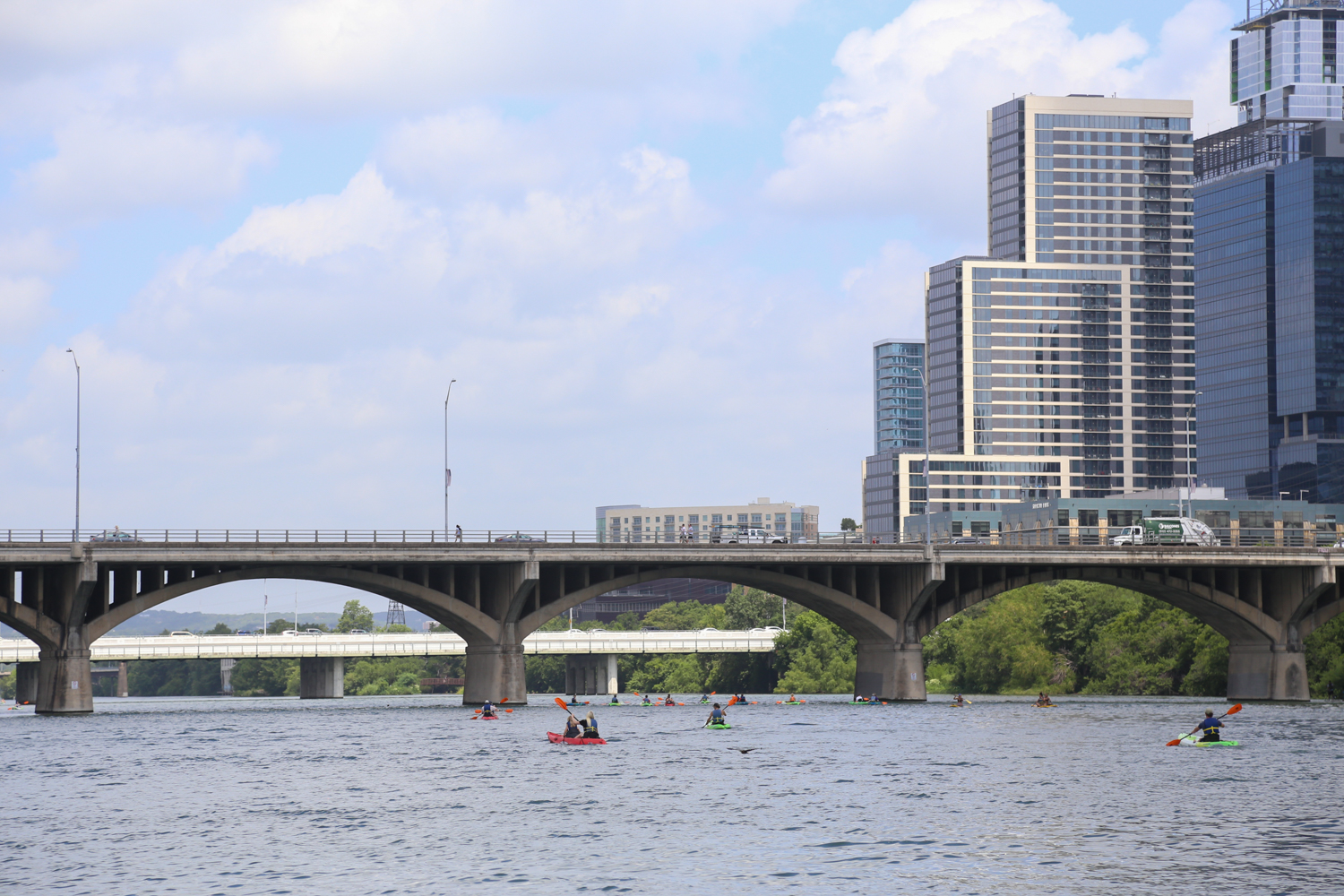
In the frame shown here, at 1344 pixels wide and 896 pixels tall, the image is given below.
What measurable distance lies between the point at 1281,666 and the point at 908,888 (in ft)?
257

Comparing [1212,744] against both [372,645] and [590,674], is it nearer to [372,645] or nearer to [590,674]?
[372,645]

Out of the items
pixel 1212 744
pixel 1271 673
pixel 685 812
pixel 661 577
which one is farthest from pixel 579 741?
pixel 1271 673

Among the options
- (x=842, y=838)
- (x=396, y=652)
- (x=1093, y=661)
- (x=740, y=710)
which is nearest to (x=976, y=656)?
(x=1093, y=661)

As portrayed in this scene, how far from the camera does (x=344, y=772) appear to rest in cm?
6297

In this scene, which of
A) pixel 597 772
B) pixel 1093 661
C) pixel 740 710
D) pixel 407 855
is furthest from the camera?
pixel 1093 661

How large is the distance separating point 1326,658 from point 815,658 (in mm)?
56413

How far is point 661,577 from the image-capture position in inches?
3937

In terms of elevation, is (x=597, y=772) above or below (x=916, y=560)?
below

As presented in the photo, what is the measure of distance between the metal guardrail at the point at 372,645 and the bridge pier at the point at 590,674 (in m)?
8.54

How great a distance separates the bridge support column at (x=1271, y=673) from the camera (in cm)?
10662

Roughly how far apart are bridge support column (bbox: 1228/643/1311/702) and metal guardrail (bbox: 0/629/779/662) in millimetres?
67300

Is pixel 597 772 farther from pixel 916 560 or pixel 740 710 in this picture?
pixel 740 710

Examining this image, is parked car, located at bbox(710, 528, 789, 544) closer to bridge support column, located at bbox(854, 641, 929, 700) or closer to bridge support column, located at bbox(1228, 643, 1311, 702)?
bridge support column, located at bbox(854, 641, 929, 700)

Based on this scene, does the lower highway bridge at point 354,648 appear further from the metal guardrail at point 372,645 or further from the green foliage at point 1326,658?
the green foliage at point 1326,658
